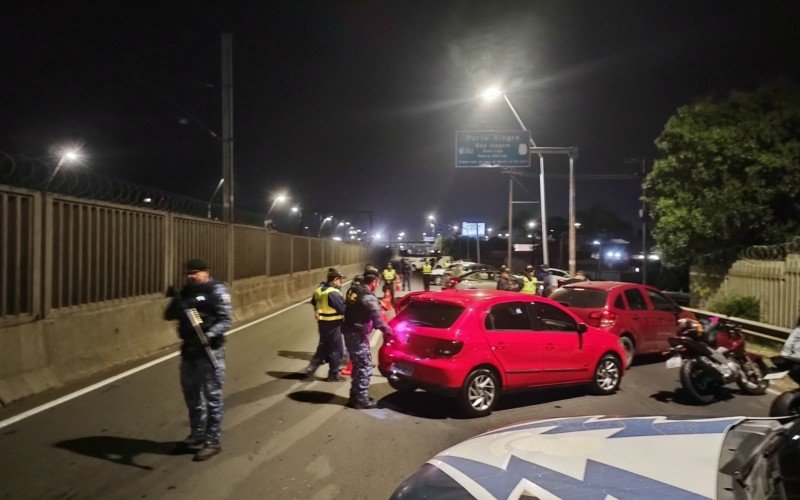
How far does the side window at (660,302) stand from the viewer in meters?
11.6

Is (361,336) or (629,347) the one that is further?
(629,347)

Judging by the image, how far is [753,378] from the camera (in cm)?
870

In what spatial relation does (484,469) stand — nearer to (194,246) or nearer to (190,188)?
(194,246)

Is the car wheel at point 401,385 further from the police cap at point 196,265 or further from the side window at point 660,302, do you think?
the side window at point 660,302

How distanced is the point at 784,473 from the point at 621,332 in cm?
877

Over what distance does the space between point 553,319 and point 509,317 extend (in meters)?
0.81

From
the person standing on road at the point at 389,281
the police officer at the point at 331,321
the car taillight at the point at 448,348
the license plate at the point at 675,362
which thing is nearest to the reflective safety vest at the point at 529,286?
the person standing on road at the point at 389,281

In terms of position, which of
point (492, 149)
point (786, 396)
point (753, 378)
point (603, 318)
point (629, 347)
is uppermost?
point (492, 149)

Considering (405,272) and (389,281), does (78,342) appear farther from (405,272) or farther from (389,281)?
(405,272)

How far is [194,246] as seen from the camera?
52.4 ft

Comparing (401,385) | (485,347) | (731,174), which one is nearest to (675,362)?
(485,347)

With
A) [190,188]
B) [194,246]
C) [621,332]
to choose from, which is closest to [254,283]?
[194,246]

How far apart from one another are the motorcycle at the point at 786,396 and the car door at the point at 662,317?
418 centimetres

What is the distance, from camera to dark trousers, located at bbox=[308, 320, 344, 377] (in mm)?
8938
